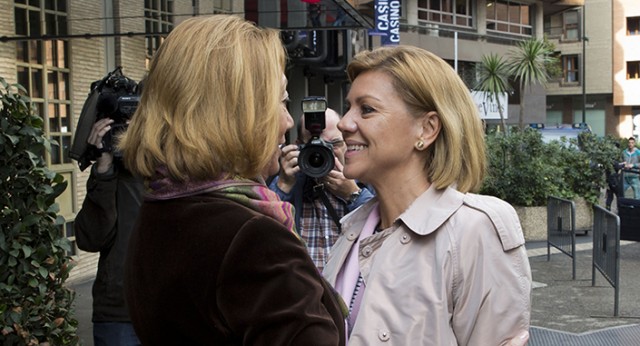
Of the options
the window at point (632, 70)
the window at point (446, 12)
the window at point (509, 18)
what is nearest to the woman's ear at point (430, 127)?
the window at point (446, 12)

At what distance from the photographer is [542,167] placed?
1438cm

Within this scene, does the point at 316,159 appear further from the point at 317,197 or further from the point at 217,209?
the point at 217,209

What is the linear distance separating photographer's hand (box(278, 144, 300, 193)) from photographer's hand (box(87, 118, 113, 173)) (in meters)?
0.80

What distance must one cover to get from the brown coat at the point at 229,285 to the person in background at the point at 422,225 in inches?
15.7

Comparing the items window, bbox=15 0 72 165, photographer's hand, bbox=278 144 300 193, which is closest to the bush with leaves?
photographer's hand, bbox=278 144 300 193

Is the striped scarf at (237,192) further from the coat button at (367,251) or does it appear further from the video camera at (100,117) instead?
the video camera at (100,117)

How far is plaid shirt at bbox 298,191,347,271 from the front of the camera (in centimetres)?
392

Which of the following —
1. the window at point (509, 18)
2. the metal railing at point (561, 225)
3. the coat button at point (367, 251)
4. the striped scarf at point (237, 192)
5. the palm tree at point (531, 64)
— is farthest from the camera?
the window at point (509, 18)

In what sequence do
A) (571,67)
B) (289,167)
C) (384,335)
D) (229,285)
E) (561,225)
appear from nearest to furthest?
(229,285) → (384,335) → (289,167) → (561,225) → (571,67)

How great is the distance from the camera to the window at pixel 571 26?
193 ft

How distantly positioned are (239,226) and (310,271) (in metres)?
0.18

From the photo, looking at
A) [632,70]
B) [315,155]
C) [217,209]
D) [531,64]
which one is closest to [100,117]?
[315,155]

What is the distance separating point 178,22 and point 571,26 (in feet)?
178

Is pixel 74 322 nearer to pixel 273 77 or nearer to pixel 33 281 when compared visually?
pixel 33 281
